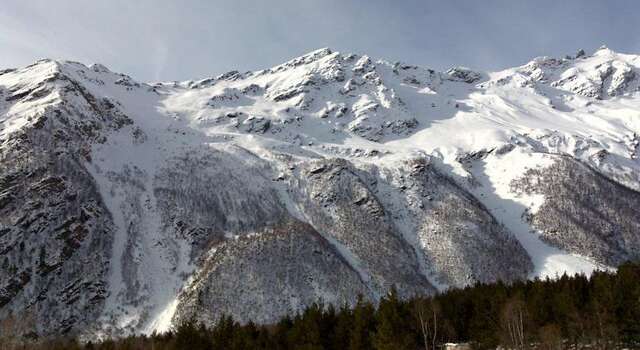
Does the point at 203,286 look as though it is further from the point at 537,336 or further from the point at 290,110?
the point at 290,110

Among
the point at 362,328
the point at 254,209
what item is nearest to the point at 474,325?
the point at 362,328

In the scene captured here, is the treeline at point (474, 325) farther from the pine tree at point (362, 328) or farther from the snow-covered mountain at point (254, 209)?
the snow-covered mountain at point (254, 209)

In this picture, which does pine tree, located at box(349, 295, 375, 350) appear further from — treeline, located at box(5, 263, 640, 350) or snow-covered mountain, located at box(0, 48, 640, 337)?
snow-covered mountain, located at box(0, 48, 640, 337)

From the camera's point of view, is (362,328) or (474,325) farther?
(474,325)

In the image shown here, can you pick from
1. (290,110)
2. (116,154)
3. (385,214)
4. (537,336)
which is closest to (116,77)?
(290,110)

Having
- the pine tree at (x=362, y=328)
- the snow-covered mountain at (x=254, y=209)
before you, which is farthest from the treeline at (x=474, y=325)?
the snow-covered mountain at (x=254, y=209)

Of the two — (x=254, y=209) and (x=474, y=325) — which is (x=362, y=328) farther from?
(x=254, y=209)

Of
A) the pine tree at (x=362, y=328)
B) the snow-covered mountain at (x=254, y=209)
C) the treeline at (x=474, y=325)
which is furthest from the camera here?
the snow-covered mountain at (x=254, y=209)
